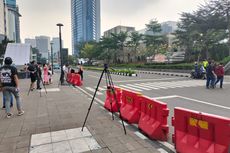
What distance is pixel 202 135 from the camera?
3.63 m

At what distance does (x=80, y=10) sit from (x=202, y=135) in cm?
11508

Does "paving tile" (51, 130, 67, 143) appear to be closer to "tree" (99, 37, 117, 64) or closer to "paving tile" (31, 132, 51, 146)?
"paving tile" (31, 132, 51, 146)

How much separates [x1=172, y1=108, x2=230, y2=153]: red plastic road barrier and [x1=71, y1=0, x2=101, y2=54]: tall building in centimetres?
10795

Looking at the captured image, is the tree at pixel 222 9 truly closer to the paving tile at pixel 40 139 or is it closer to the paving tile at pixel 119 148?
the paving tile at pixel 119 148

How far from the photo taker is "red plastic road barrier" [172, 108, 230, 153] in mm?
3281

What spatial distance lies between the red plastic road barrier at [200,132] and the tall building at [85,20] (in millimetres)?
107954

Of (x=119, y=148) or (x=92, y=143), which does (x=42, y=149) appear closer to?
(x=92, y=143)

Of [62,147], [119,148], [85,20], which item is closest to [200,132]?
[119,148]

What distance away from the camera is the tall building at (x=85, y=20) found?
110250 mm

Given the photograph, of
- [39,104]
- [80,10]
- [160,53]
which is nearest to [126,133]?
[39,104]

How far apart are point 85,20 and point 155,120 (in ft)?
390

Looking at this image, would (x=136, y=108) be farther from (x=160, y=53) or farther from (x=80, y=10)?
(x=80, y=10)

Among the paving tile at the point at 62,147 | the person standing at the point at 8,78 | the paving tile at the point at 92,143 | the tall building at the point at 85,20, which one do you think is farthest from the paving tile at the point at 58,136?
the tall building at the point at 85,20

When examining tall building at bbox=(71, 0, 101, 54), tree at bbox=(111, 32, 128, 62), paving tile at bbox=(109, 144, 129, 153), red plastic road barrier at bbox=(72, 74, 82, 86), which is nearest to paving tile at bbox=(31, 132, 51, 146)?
paving tile at bbox=(109, 144, 129, 153)
